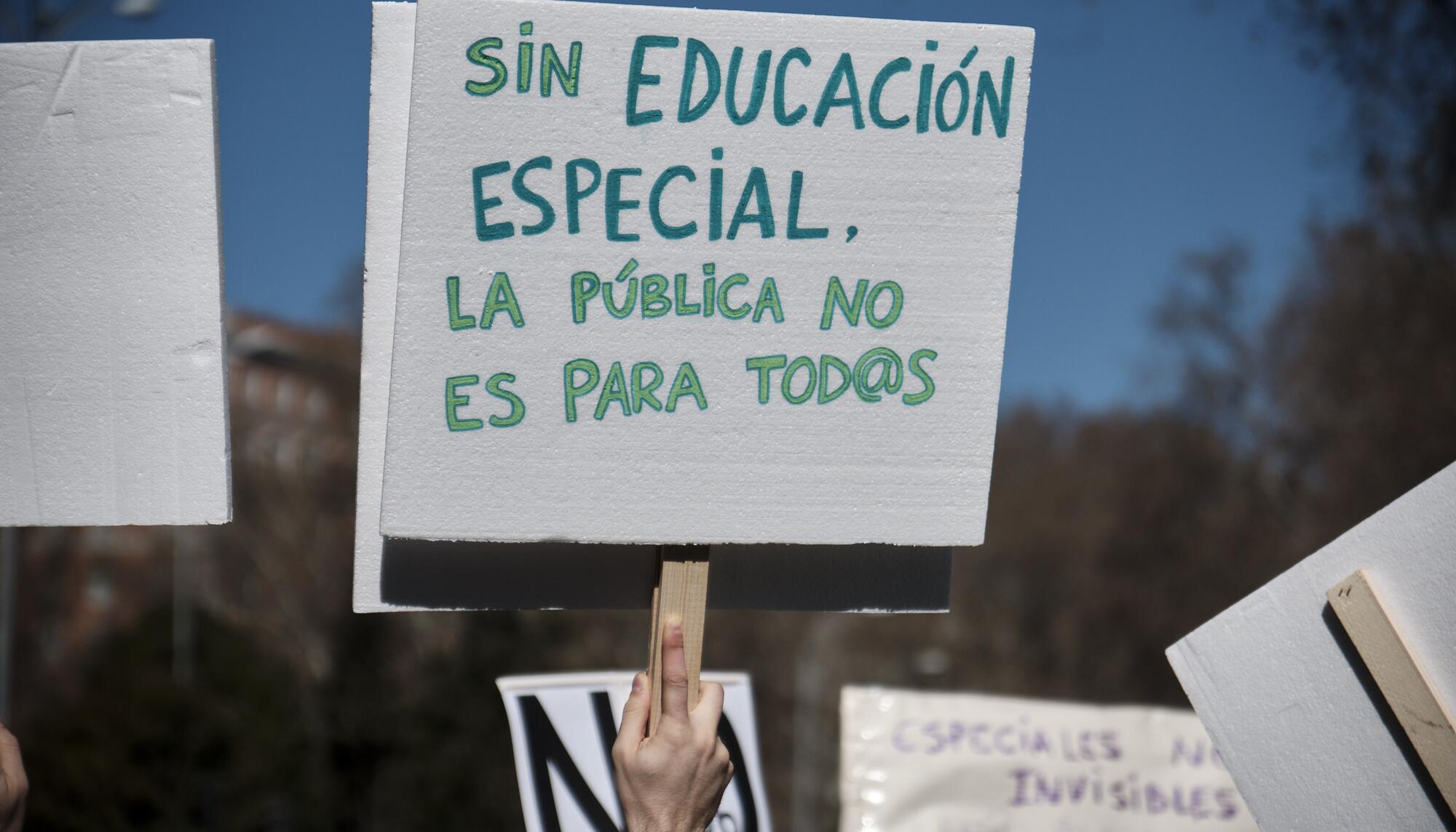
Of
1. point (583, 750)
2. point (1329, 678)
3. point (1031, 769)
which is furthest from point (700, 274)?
point (1031, 769)

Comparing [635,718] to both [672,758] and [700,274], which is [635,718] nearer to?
[672,758]

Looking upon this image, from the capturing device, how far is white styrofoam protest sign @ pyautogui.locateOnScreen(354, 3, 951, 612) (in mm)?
1987

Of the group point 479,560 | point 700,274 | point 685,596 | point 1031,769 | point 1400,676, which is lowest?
point 1400,676

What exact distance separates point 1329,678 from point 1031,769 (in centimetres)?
252

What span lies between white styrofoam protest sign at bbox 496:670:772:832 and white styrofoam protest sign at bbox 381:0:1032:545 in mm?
1063

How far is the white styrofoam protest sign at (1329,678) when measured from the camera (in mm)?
1975

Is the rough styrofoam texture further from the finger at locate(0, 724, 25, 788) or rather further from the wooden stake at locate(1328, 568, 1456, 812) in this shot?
the wooden stake at locate(1328, 568, 1456, 812)

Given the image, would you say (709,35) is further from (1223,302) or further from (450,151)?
(1223,302)

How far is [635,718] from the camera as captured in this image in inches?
73.2

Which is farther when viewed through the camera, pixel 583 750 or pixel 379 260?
pixel 583 750

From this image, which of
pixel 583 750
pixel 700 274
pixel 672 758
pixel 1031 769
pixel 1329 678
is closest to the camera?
pixel 672 758

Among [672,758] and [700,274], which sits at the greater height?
[700,274]

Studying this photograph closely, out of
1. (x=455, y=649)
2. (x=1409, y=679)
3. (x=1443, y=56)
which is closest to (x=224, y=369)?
(x=1409, y=679)

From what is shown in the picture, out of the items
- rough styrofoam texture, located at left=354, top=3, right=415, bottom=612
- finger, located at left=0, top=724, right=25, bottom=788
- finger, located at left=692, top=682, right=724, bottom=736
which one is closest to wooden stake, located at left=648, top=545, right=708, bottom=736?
finger, located at left=692, top=682, right=724, bottom=736
